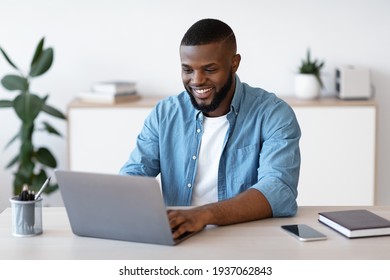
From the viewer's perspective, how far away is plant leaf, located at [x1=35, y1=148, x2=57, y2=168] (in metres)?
4.30

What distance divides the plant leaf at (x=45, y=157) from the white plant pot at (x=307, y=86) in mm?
1464

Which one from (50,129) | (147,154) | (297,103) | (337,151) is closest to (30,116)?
(50,129)

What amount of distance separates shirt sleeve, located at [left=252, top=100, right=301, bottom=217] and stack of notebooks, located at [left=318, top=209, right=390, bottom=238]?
0.14 m

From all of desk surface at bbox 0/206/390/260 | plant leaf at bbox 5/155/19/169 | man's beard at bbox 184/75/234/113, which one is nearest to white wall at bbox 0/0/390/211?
plant leaf at bbox 5/155/19/169

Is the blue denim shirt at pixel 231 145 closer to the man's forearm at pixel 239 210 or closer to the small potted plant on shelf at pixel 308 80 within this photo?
the man's forearm at pixel 239 210

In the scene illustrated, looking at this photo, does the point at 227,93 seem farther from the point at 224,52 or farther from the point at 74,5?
the point at 74,5

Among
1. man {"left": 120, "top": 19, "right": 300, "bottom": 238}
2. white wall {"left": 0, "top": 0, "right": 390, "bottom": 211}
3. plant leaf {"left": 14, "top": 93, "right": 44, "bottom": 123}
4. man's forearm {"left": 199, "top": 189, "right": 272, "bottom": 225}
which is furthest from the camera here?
white wall {"left": 0, "top": 0, "right": 390, "bottom": 211}

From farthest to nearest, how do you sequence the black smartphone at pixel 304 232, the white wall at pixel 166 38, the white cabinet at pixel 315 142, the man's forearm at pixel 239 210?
the white wall at pixel 166 38, the white cabinet at pixel 315 142, the man's forearm at pixel 239 210, the black smartphone at pixel 304 232

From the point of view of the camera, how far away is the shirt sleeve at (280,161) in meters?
2.35

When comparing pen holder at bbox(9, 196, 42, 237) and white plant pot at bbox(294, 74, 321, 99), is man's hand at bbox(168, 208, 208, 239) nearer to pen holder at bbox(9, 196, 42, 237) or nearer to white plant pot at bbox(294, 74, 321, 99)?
pen holder at bbox(9, 196, 42, 237)

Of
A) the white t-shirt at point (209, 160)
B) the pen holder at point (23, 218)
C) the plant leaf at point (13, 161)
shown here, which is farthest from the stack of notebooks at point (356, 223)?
the plant leaf at point (13, 161)

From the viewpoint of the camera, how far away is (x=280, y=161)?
8.15 ft

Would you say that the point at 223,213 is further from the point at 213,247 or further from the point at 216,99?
the point at 216,99
